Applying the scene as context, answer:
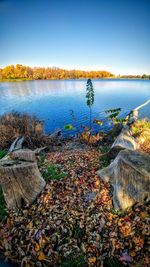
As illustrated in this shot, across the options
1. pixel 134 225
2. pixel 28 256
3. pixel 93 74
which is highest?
pixel 93 74

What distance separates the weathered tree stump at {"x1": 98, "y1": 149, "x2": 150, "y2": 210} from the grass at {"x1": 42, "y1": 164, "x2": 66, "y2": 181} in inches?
68.1

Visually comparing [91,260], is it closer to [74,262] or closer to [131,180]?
[74,262]

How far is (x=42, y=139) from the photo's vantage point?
31.3ft

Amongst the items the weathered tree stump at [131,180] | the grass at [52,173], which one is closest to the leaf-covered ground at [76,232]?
the weathered tree stump at [131,180]

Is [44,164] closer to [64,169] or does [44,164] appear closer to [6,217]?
[64,169]

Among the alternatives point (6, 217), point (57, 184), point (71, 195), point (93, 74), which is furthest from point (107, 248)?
point (93, 74)

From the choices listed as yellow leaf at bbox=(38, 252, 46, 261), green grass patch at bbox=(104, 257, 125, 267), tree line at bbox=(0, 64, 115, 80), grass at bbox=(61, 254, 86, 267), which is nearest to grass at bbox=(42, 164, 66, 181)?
yellow leaf at bbox=(38, 252, 46, 261)

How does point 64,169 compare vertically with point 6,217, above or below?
above

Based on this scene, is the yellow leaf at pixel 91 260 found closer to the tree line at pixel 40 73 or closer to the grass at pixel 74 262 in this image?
the grass at pixel 74 262

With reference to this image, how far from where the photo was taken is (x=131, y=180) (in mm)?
3506

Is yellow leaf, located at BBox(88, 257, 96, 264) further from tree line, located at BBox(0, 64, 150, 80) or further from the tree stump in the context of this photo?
tree line, located at BBox(0, 64, 150, 80)

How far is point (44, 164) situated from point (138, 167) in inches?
136

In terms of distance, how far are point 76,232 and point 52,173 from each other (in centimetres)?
201

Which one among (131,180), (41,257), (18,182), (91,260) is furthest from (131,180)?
(18,182)
